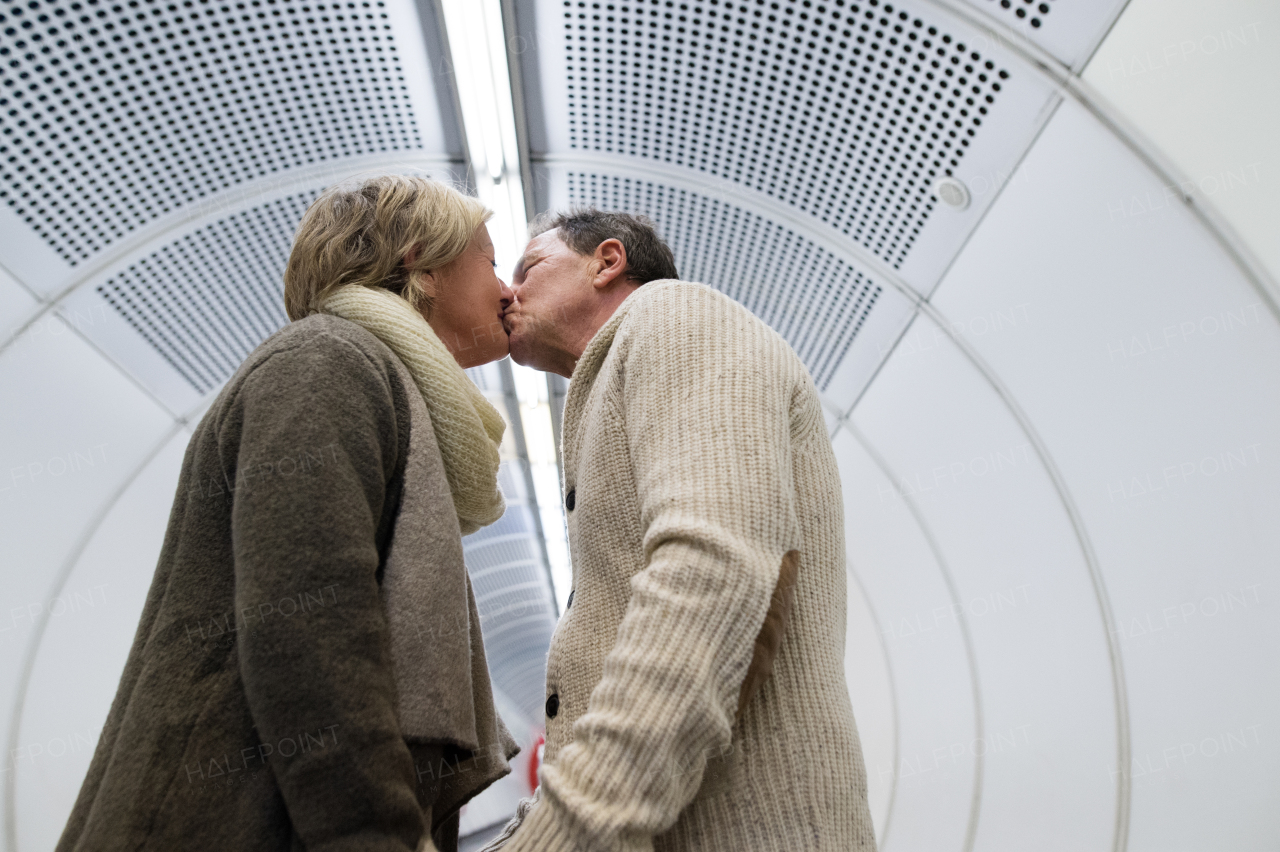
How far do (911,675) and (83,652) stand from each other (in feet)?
17.0

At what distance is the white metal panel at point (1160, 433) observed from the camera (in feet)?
10.0

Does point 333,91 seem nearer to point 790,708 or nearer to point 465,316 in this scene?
point 465,316

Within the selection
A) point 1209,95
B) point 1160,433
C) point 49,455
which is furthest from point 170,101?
point 1160,433

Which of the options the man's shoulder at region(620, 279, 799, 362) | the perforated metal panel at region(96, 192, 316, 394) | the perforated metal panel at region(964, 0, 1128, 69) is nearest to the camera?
the man's shoulder at region(620, 279, 799, 362)

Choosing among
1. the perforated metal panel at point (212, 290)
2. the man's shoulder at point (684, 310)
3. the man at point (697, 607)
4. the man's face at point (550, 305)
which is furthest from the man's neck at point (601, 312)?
the perforated metal panel at point (212, 290)

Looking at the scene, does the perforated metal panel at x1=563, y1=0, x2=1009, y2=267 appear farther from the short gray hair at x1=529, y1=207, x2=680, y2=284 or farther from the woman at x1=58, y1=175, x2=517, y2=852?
the woman at x1=58, y1=175, x2=517, y2=852

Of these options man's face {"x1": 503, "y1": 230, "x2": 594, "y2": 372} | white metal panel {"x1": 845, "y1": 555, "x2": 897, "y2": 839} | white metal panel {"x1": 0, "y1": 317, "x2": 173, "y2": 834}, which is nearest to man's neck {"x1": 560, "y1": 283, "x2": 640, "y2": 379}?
man's face {"x1": 503, "y1": 230, "x2": 594, "y2": 372}

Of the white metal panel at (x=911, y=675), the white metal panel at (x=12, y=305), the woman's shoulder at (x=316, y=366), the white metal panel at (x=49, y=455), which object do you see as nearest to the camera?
the woman's shoulder at (x=316, y=366)

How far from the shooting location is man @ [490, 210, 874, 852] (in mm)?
1202

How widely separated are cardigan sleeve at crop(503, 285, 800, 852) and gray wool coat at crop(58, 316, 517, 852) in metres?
0.26

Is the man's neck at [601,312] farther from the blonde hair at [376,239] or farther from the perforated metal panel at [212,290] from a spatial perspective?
the perforated metal panel at [212,290]

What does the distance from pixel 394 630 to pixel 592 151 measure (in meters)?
3.33

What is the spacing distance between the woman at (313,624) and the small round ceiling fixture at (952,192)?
2.79 m

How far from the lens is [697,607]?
4.09ft
